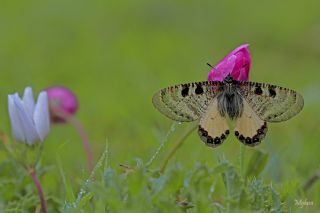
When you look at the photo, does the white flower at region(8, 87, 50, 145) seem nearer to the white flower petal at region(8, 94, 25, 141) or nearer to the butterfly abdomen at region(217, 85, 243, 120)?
the white flower petal at region(8, 94, 25, 141)

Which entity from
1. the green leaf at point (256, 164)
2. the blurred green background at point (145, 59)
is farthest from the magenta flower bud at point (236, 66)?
the blurred green background at point (145, 59)

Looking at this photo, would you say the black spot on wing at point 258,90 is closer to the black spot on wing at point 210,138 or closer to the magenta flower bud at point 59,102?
the black spot on wing at point 210,138

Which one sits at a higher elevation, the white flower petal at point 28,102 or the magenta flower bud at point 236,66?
the magenta flower bud at point 236,66

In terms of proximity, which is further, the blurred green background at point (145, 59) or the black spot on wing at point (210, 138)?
the blurred green background at point (145, 59)

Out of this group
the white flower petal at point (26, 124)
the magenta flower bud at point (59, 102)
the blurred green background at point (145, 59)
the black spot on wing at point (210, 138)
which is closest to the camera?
the black spot on wing at point (210, 138)

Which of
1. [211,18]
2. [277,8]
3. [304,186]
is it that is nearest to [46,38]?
[211,18]

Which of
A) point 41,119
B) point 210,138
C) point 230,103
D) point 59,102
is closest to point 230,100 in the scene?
point 230,103

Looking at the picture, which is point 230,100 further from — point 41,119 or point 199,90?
point 41,119
